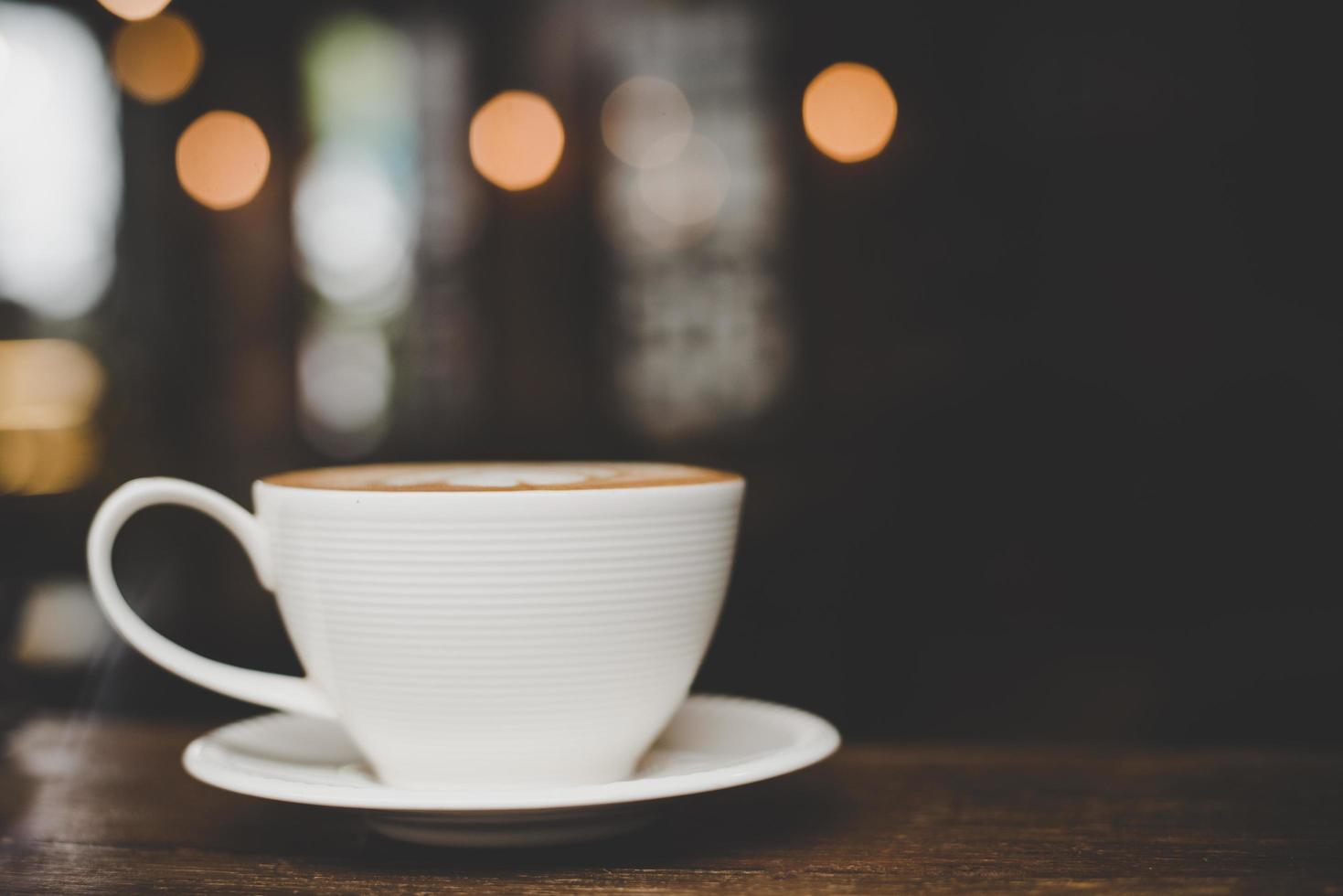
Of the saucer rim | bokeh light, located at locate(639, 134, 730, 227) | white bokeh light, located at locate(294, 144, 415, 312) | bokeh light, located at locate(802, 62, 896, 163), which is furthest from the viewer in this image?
white bokeh light, located at locate(294, 144, 415, 312)

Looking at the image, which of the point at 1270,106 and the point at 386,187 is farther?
the point at 386,187

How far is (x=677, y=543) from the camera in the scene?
0.46 meters

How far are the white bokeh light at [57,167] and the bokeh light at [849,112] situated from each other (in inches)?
79.1

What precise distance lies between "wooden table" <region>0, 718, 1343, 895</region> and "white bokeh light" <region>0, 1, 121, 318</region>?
3517 millimetres

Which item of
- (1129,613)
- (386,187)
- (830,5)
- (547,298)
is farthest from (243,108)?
(1129,613)

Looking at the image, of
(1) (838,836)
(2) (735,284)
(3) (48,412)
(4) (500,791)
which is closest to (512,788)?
(4) (500,791)

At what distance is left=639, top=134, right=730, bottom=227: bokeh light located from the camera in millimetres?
3512

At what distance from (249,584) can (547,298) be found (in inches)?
44.2

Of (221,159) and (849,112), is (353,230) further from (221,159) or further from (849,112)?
(849,112)

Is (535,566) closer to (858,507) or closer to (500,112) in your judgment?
(858,507)

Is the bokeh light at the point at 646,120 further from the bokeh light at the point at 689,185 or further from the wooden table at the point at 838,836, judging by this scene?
the wooden table at the point at 838,836

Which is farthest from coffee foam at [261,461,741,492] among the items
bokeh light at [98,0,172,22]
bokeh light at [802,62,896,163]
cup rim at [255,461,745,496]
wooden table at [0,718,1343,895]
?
bokeh light at [98,0,172,22]

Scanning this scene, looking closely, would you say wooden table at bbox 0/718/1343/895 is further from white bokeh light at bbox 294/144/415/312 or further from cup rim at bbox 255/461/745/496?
white bokeh light at bbox 294/144/415/312

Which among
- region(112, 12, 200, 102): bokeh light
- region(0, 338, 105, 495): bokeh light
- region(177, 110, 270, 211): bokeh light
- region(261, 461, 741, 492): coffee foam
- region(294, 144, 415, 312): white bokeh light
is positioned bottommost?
region(0, 338, 105, 495): bokeh light
